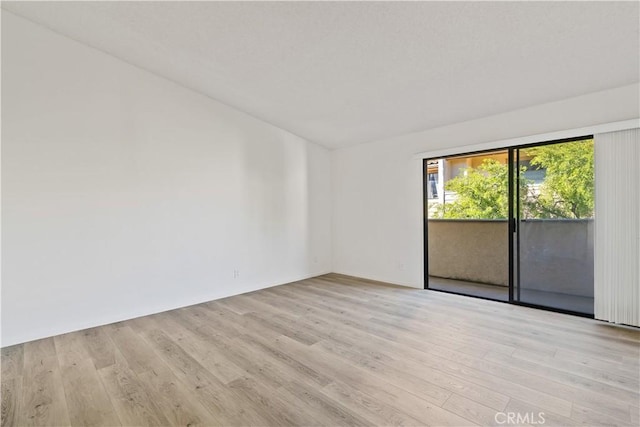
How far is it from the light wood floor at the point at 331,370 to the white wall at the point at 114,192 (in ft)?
1.58

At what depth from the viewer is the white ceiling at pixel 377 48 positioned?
230cm

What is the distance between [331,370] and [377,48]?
2863 millimetres

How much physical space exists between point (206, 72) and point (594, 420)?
15.0ft

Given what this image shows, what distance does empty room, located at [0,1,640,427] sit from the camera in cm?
205

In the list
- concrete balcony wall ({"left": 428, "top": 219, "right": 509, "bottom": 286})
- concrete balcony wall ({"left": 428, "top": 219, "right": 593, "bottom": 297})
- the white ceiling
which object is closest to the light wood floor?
→ concrete balcony wall ({"left": 428, "top": 219, "right": 593, "bottom": 297})

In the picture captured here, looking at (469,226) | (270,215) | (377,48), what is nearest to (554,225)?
(469,226)

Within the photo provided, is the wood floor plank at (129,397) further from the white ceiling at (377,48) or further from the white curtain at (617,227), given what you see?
the white curtain at (617,227)

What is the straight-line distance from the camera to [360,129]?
4.74m

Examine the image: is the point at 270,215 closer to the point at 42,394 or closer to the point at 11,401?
the point at 42,394

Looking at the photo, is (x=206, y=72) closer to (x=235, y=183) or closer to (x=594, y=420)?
(x=235, y=183)

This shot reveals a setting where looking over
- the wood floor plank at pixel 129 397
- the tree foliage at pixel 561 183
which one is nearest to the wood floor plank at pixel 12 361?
the wood floor plank at pixel 129 397

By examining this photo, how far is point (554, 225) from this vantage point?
3537mm

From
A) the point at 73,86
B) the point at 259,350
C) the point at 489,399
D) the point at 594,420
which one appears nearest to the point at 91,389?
the point at 259,350

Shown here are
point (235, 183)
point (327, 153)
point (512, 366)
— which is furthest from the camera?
point (327, 153)
